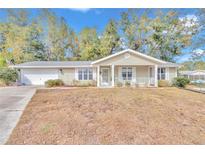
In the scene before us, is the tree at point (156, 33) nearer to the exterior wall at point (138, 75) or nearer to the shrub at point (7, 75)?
the exterior wall at point (138, 75)

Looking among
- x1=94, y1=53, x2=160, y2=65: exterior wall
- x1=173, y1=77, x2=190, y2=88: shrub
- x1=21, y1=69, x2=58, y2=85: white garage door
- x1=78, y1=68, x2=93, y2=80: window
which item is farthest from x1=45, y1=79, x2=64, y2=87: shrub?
x1=173, y1=77, x2=190, y2=88: shrub

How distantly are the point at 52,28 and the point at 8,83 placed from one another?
944 cm

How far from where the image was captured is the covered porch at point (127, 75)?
18.5 m

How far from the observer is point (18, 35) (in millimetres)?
24141

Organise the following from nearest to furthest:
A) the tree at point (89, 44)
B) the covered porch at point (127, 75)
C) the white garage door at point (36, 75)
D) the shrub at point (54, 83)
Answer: the shrub at point (54, 83), the covered porch at point (127, 75), the white garage door at point (36, 75), the tree at point (89, 44)

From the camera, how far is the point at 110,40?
87.5 ft

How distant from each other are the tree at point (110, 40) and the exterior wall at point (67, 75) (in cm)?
824

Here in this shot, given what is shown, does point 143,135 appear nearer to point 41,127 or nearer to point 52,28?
point 41,127

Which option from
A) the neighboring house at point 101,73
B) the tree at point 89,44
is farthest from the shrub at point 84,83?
the tree at point 89,44

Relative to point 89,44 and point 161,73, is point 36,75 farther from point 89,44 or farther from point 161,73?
point 161,73

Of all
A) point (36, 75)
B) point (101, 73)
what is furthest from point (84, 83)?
point (36, 75)

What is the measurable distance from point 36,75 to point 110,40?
1163 cm
